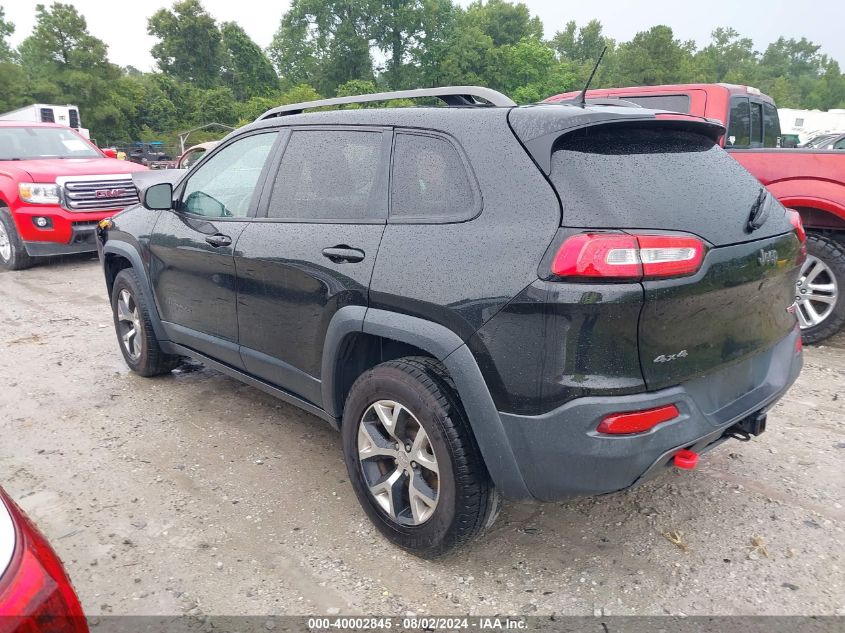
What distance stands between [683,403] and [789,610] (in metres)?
0.90

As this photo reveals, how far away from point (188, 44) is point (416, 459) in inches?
2702

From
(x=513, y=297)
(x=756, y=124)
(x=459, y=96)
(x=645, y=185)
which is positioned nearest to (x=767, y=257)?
(x=645, y=185)

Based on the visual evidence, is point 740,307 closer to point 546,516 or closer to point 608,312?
point 608,312

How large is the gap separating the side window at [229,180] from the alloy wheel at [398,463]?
1.47m

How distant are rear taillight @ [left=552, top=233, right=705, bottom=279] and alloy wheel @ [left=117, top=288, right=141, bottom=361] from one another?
3485mm

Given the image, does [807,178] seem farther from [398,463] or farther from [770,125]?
[398,463]

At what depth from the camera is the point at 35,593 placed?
1.25m

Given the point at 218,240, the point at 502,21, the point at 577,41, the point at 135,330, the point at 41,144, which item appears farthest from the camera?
the point at 577,41

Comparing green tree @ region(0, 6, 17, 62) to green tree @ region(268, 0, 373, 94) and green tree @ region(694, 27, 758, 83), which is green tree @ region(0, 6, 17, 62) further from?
green tree @ region(694, 27, 758, 83)

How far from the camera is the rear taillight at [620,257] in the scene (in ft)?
6.94

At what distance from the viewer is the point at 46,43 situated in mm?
45469

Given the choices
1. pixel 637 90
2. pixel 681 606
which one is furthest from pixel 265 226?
pixel 637 90

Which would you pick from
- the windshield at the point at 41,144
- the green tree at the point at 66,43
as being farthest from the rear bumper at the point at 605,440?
the green tree at the point at 66,43

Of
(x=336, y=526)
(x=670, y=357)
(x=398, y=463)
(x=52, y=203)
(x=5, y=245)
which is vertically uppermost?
(x=52, y=203)
